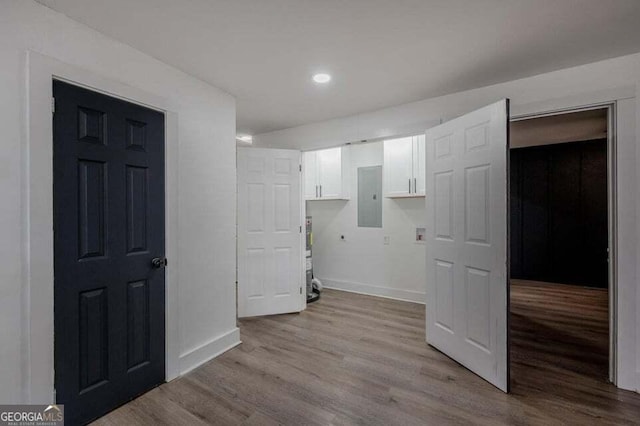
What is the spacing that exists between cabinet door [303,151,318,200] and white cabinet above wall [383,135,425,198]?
115 cm

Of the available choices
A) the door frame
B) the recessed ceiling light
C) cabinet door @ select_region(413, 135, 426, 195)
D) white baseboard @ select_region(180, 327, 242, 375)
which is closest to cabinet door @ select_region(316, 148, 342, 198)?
cabinet door @ select_region(413, 135, 426, 195)

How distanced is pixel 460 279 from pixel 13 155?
3090 mm

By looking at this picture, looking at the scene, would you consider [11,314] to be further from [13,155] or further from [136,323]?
[13,155]

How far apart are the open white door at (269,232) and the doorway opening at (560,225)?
2.73 meters

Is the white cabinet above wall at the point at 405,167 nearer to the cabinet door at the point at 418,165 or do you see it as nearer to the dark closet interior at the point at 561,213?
the cabinet door at the point at 418,165

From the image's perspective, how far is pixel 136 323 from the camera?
2.06 metres

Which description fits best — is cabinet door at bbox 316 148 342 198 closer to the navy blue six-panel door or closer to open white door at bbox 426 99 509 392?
open white door at bbox 426 99 509 392

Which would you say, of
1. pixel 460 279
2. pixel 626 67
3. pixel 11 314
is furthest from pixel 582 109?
pixel 11 314

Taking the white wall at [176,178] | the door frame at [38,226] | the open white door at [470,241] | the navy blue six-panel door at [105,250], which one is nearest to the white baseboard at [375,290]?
the open white door at [470,241]

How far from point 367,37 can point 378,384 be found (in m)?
2.48

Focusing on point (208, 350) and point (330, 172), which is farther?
point (330, 172)

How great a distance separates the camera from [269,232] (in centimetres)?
368

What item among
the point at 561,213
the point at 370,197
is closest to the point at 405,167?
the point at 370,197

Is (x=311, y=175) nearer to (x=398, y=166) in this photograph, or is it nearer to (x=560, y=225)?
(x=398, y=166)
